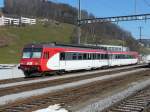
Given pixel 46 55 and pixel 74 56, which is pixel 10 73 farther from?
pixel 74 56

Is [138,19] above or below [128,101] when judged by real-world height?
above

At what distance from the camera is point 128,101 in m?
17.7

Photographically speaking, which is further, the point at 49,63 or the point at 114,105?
the point at 49,63

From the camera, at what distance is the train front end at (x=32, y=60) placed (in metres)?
33.6

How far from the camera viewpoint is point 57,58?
35.9 meters

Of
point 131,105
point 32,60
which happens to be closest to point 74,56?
point 32,60

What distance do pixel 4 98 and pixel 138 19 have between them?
125 feet

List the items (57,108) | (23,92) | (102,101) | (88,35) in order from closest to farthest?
(57,108), (102,101), (23,92), (88,35)

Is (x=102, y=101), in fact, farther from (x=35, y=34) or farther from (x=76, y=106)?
(x=35, y=34)

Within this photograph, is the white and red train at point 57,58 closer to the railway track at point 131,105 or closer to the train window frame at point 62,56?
the train window frame at point 62,56

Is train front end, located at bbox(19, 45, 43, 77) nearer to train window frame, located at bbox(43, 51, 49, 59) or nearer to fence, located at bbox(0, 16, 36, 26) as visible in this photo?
train window frame, located at bbox(43, 51, 49, 59)

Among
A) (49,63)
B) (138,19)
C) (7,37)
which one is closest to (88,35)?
(7,37)

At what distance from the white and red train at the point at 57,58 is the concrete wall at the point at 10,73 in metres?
0.61

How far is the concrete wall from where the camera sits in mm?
32156
